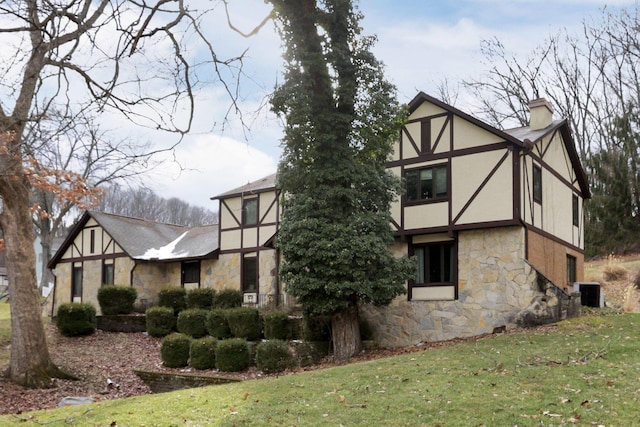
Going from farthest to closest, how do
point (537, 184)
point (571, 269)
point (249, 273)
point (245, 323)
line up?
point (249, 273) < point (571, 269) < point (245, 323) < point (537, 184)

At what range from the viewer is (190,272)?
26.5 metres

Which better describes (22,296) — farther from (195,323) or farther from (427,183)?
(427,183)

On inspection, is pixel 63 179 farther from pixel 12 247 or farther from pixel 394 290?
pixel 394 290

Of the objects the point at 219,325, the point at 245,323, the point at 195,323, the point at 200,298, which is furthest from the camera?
the point at 200,298

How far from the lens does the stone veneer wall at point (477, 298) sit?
52.7 feet

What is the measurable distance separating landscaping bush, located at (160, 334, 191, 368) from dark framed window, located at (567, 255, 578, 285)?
11.9 metres

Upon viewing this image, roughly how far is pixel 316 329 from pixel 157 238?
47.2 feet

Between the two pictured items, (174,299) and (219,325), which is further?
(174,299)

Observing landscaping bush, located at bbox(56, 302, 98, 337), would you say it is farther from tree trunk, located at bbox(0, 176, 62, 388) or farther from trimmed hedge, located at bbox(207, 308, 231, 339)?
tree trunk, located at bbox(0, 176, 62, 388)

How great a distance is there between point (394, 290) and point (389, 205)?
8.15 ft

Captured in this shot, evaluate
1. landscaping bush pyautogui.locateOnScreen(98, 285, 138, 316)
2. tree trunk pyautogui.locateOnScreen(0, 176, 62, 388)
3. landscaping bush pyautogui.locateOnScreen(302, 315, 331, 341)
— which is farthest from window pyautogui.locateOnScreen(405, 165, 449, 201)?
landscaping bush pyautogui.locateOnScreen(98, 285, 138, 316)

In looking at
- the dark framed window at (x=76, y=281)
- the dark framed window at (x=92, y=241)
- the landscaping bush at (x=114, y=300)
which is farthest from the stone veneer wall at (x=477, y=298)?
the dark framed window at (x=76, y=281)

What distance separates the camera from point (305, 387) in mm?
10266

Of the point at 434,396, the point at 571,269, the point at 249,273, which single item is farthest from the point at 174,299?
the point at 434,396
